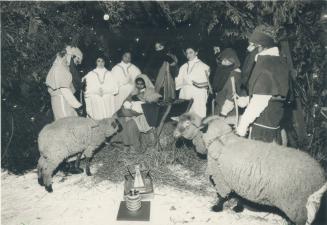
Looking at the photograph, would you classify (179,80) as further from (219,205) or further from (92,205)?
(92,205)

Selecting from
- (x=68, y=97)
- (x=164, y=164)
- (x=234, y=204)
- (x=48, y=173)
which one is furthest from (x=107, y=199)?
(x=68, y=97)

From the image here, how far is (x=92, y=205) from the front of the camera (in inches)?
230

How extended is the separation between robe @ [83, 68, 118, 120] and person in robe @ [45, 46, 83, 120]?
2.83 feet

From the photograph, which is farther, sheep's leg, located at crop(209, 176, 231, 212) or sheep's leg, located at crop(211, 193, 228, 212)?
sheep's leg, located at crop(211, 193, 228, 212)

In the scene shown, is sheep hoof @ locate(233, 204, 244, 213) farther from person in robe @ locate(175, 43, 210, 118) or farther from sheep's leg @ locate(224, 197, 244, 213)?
person in robe @ locate(175, 43, 210, 118)

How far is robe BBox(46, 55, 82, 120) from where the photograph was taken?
7.13m

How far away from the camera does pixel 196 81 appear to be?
8.34 m

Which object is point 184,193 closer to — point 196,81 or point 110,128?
point 110,128

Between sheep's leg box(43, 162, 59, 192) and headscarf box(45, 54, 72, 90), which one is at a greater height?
headscarf box(45, 54, 72, 90)

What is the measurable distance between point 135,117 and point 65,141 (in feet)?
6.25

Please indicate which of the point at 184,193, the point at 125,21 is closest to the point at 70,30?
the point at 125,21

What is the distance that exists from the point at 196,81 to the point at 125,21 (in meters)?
3.54

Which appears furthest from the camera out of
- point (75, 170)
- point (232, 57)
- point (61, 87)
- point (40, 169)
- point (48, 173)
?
point (232, 57)

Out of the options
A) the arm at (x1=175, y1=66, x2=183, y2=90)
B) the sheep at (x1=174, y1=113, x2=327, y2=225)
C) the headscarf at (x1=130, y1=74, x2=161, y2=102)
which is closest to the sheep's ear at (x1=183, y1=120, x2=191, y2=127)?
the sheep at (x1=174, y1=113, x2=327, y2=225)
